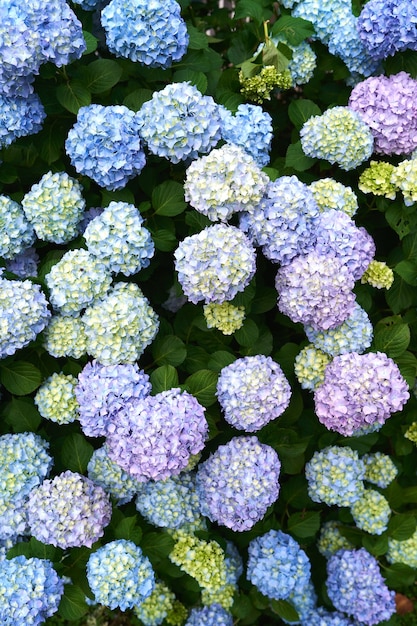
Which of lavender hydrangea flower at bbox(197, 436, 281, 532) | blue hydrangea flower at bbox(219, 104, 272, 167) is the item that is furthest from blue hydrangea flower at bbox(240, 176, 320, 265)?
lavender hydrangea flower at bbox(197, 436, 281, 532)

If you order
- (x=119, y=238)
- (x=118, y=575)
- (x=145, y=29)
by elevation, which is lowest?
(x=118, y=575)

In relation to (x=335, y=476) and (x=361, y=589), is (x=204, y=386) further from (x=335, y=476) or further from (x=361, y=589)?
(x=361, y=589)

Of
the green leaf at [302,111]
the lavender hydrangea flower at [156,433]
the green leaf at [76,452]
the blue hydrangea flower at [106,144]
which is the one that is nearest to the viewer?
the lavender hydrangea flower at [156,433]

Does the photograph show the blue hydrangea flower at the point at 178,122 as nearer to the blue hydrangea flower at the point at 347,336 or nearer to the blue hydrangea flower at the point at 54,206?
the blue hydrangea flower at the point at 54,206

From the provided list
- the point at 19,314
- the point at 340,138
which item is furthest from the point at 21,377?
the point at 340,138

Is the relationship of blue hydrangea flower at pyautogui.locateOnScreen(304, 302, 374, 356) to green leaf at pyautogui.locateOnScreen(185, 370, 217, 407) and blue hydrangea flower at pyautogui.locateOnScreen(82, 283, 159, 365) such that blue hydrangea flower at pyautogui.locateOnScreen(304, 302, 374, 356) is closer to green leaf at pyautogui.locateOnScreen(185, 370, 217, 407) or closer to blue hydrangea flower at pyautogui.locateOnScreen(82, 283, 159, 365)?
green leaf at pyautogui.locateOnScreen(185, 370, 217, 407)

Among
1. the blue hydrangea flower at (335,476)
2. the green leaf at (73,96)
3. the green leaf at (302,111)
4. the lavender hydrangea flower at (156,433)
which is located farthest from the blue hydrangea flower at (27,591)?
the green leaf at (302,111)
